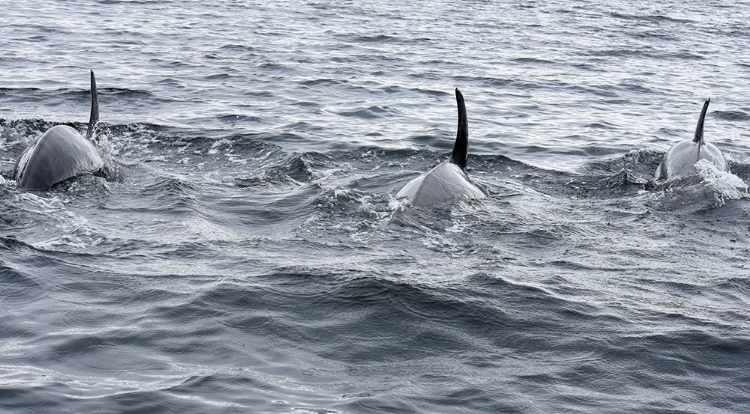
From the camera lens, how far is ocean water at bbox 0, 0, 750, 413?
718 centimetres

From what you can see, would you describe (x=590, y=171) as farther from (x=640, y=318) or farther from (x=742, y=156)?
(x=640, y=318)

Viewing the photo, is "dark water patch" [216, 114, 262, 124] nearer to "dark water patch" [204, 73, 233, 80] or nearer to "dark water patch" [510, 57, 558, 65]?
"dark water patch" [204, 73, 233, 80]

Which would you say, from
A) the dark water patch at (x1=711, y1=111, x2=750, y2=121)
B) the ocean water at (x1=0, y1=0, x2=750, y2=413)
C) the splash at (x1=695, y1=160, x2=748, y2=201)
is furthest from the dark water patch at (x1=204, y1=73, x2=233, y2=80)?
the splash at (x1=695, y1=160, x2=748, y2=201)

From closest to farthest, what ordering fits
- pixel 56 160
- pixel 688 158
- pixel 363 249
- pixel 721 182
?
pixel 363 249, pixel 56 160, pixel 721 182, pixel 688 158

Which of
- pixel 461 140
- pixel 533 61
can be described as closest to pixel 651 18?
pixel 533 61

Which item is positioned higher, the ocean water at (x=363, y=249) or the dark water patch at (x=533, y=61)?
the dark water patch at (x=533, y=61)

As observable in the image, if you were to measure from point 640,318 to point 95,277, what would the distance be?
4826 millimetres

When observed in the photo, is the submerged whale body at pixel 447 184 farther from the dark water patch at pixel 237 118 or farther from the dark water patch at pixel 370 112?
the dark water patch at pixel 370 112

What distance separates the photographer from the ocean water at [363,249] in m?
7.18

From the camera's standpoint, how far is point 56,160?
38.9 feet

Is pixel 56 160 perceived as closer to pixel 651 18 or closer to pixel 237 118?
pixel 237 118

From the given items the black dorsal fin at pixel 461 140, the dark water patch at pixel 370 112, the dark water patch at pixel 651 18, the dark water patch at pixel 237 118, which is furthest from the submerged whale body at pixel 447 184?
the dark water patch at pixel 651 18

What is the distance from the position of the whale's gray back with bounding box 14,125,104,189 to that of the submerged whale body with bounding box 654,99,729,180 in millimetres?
7454

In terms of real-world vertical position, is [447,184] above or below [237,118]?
above
